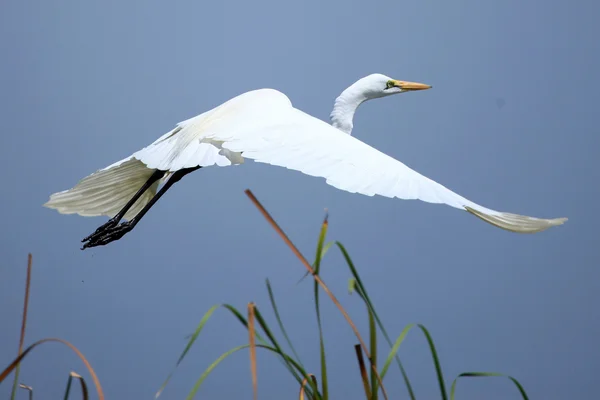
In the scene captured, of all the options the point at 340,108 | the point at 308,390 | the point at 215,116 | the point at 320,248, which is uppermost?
the point at 340,108

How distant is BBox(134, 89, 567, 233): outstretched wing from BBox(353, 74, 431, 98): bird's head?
1.50 feet

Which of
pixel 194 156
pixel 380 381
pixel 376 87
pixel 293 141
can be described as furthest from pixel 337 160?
pixel 376 87

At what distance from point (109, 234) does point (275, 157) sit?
720 millimetres

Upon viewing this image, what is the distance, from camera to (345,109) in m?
1.83

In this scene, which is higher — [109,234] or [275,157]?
Answer: [275,157]

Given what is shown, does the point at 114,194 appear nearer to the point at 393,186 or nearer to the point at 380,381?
the point at 393,186

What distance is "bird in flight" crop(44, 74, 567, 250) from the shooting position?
88 cm

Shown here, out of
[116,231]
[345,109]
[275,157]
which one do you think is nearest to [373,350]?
[275,157]

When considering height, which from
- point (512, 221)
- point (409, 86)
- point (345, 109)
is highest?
point (409, 86)

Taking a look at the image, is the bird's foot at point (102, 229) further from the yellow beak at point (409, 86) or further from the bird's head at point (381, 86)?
the yellow beak at point (409, 86)

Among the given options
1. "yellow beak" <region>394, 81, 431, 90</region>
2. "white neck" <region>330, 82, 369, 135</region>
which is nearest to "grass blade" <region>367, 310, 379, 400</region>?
"white neck" <region>330, 82, 369, 135</region>

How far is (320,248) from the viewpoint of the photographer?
1.90 feet

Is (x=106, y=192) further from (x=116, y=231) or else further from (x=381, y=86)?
(x=381, y=86)

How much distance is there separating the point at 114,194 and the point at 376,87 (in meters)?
0.78
